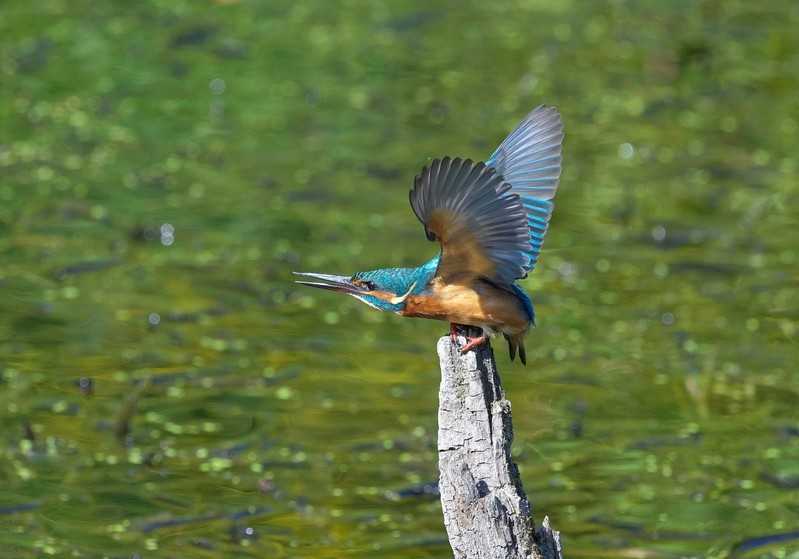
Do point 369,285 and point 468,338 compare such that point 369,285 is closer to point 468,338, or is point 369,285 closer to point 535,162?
point 468,338

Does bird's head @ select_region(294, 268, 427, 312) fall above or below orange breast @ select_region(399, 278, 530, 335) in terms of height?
above

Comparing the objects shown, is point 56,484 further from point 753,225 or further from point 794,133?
point 794,133

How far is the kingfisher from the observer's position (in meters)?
3.79

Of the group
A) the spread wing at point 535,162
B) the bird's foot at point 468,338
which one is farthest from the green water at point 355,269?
the spread wing at point 535,162

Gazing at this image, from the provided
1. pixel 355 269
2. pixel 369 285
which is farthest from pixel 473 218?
pixel 355 269

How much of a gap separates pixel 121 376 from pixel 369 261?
178 cm

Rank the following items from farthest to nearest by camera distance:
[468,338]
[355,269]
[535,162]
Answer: [355,269] < [535,162] < [468,338]

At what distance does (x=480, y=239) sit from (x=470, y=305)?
0.22 meters

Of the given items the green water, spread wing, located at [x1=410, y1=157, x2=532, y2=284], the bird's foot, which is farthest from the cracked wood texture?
the green water

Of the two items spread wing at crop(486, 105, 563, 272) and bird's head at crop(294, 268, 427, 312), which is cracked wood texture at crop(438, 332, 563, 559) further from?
spread wing at crop(486, 105, 563, 272)

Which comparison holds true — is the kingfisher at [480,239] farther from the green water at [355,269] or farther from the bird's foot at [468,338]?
the green water at [355,269]

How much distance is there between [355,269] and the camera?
7.77 metres

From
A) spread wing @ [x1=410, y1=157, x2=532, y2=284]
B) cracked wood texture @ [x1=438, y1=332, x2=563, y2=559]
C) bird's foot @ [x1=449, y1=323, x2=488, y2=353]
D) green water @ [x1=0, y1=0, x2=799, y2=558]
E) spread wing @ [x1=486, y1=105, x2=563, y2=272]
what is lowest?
cracked wood texture @ [x1=438, y1=332, x2=563, y2=559]

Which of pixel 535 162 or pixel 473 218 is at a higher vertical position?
pixel 535 162
